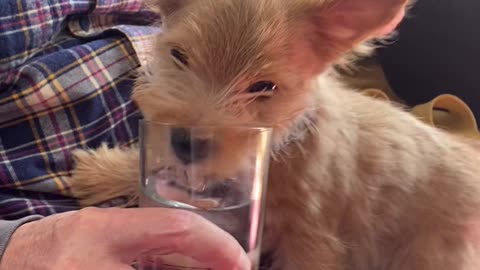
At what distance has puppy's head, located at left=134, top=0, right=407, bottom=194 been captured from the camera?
1.02m

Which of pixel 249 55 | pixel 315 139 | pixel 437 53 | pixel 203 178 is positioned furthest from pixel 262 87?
pixel 437 53

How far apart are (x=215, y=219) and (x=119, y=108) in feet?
2.22

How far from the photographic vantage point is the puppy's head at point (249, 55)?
1021 millimetres

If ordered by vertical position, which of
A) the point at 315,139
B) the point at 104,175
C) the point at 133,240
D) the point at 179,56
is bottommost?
the point at 104,175

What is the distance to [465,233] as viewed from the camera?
137 cm

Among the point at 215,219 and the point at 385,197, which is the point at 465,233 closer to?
the point at 385,197

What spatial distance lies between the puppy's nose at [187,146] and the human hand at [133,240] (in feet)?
0.26

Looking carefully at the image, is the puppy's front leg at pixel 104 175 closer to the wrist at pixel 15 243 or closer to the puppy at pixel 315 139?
the puppy at pixel 315 139

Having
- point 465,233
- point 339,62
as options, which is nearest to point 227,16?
point 339,62

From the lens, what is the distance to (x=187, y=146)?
793 mm

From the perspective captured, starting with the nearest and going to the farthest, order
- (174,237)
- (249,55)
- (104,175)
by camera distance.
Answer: (174,237) → (249,55) → (104,175)

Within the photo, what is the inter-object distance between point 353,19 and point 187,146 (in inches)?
20.2

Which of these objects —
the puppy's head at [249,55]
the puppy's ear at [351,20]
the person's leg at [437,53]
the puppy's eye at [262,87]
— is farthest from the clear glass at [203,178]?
the person's leg at [437,53]

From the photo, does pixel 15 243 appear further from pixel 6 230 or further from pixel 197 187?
pixel 197 187
